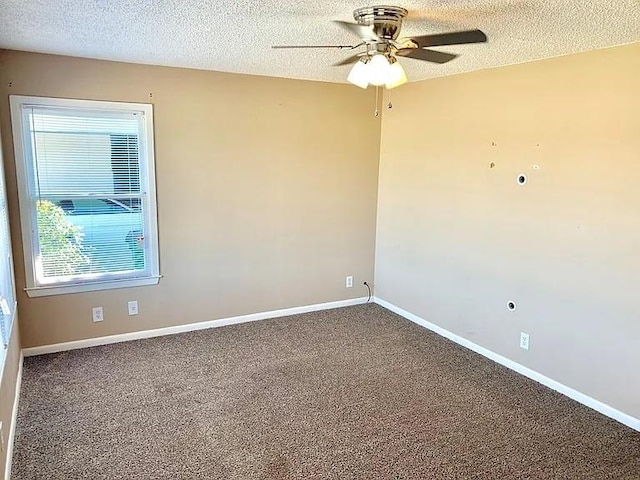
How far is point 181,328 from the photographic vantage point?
4.14 m

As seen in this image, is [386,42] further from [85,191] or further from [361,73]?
[85,191]

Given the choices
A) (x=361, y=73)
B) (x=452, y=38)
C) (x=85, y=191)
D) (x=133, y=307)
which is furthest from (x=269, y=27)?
(x=133, y=307)

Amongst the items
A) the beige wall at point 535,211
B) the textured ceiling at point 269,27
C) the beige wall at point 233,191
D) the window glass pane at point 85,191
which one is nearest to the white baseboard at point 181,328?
the beige wall at point 233,191

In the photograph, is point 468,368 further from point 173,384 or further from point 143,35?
point 143,35

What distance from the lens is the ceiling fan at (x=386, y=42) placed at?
7.02 ft

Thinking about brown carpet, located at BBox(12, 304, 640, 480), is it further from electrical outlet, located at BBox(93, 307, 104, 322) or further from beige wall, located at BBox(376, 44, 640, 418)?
beige wall, located at BBox(376, 44, 640, 418)

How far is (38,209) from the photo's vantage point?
3449 millimetres

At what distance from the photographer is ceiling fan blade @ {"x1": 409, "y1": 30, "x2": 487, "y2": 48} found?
2.04 meters

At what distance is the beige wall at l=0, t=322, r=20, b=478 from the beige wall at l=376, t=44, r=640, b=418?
3205mm

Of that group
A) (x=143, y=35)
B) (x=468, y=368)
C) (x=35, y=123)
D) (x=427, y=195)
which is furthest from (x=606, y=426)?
(x=35, y=123)

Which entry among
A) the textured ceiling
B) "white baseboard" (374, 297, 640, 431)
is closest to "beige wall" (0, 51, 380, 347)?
the textured ceiling

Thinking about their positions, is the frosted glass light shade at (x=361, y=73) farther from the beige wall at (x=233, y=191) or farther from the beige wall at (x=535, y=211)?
the beige wall at (x=233, y=191)

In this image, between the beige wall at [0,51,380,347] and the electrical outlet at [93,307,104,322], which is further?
the electrical outlet at [93,307,104,322]

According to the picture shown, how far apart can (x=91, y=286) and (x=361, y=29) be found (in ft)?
9.36
